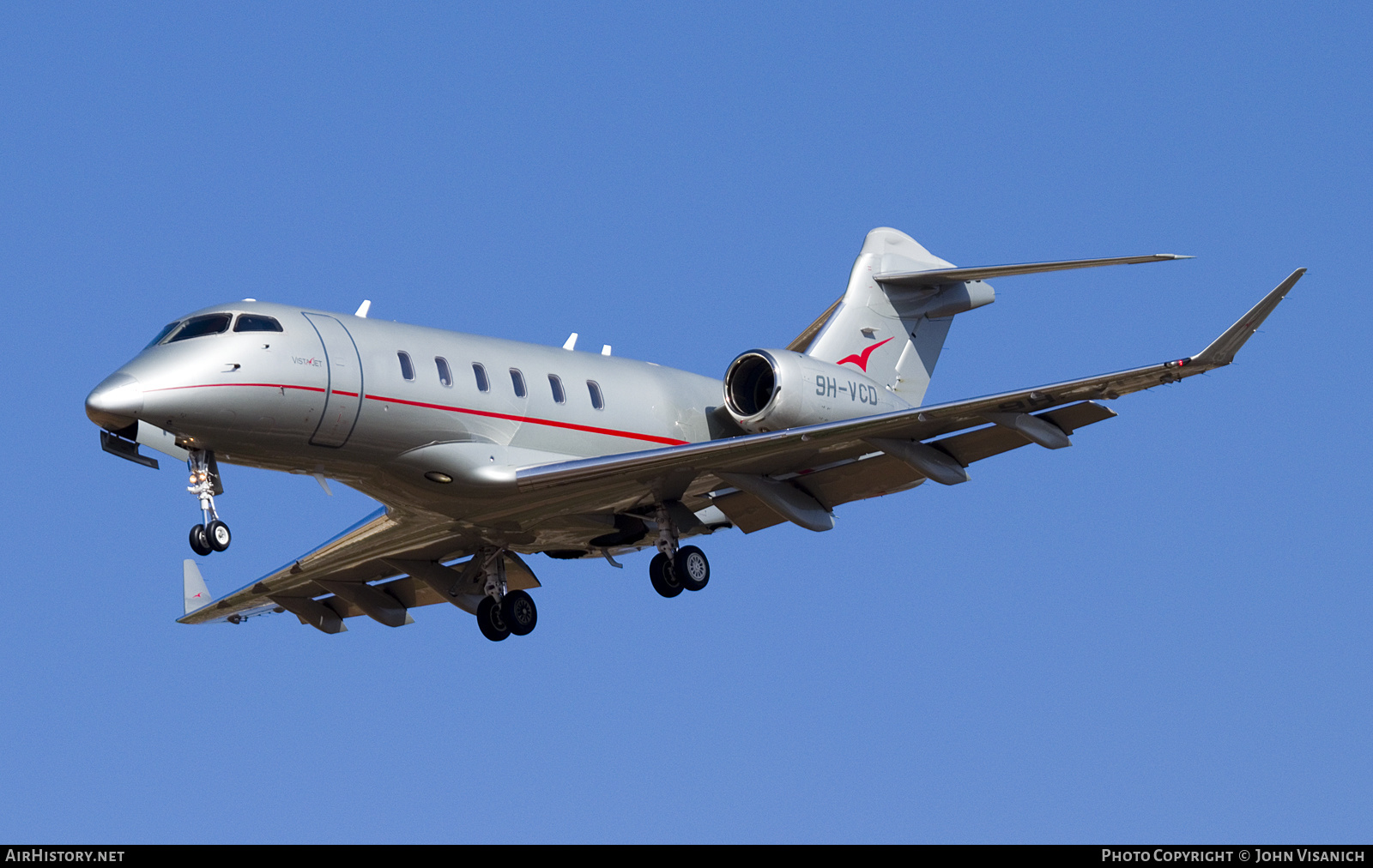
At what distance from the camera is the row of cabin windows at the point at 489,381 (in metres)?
20.5

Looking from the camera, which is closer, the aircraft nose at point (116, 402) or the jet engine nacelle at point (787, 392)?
the aircraft nose at point (116, 402)

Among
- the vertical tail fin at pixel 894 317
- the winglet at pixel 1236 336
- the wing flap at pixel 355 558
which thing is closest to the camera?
Result: the winglet at pixel 1236 336

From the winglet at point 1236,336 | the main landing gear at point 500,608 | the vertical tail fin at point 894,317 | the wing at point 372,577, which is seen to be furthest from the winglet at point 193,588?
the winglet at point 1236,336

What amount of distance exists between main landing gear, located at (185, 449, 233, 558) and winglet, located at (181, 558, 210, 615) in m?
8.29

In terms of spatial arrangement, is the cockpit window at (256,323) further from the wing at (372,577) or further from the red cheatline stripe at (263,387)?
the wing at (372,577)

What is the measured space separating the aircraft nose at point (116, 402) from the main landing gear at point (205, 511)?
3.15 ft

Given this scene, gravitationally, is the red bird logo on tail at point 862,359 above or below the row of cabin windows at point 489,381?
above

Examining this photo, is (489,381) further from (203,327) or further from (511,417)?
(203,327)

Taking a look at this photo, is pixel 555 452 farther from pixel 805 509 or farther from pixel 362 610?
pixel 362 610

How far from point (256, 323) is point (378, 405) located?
63.5 inches

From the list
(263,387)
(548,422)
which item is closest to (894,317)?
(548,422)

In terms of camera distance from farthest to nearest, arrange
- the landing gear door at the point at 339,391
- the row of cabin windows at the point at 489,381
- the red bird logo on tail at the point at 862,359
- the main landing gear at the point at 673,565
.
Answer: the red bird logo on tail at the point at 862,359 < the main landing gear at the point at 673,565 < the row of cabin windows at the point at 489,381 < the landing gear door at the point at 339,391

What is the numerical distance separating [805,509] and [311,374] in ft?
21.5
